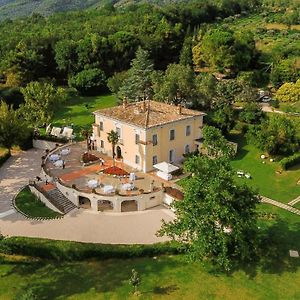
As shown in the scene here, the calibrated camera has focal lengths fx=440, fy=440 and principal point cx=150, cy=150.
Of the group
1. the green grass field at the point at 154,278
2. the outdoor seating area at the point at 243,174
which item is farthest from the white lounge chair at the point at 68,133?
the green grass field at the point at 154,278

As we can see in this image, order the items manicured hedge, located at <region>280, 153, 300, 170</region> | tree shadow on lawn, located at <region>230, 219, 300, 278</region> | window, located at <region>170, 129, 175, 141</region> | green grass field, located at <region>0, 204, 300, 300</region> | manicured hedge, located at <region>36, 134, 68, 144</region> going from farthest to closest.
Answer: manicured hedge, located at <region>36, 134, 68, 144</region>, window, located at <region>170, 129, 175, 141</region>, manicured hedge, located at <region>280, 153, 300, 170</region>, tree shadow on lawn, located at <region>230, 219, 300, 278</region>, green grass field, located at <region>0, 204, 300, 300</region>

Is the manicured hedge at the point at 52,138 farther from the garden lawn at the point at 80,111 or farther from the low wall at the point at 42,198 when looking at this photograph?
the low wall at the point at 42,198

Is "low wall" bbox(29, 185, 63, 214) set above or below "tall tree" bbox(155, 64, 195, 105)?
below

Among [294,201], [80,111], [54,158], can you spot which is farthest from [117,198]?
[80,111]

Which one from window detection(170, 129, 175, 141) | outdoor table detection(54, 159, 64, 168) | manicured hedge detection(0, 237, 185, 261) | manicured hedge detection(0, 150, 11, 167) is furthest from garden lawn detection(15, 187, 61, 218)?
window detection(170, 129, 175, 141)

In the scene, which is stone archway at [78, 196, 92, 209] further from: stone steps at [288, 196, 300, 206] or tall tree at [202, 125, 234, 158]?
stone steps at [288, 196, 300, 206]

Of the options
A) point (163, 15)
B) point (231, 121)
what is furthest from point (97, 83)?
point (163, 15)
